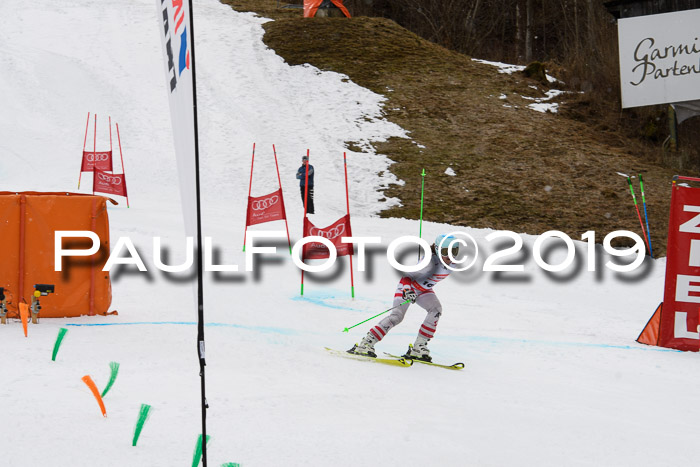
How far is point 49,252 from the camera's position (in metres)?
8.76

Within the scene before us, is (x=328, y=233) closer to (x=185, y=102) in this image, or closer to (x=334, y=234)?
(x=334, y=234)

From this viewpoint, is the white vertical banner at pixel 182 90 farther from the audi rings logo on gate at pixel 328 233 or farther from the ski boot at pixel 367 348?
the audi rings logo on gate at pixel 328 233

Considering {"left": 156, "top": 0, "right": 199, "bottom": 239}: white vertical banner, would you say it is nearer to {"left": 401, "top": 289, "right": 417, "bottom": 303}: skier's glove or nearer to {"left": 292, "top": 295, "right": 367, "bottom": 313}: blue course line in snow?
{"left": 401, "top": 289, "right": 417, "bottom": 303}: skier's glove

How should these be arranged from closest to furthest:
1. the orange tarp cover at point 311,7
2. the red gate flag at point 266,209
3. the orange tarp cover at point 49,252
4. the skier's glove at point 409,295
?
the skier's glove at point 409,295, the orange tarp cover at point 49,252, the red gate flag at point 266,209, the orange tarp cover at point 311,7

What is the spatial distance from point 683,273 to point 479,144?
15.3 metres

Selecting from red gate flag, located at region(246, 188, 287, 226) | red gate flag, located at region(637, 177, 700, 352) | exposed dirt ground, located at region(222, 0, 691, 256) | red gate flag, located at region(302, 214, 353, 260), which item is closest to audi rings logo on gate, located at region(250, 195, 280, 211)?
red gate flag, located at region(246, 188, 287, 226)

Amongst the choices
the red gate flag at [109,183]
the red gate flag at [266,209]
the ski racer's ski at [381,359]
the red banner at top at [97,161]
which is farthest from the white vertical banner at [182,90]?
the red banner at top at [97,161]

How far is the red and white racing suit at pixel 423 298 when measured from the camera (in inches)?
332

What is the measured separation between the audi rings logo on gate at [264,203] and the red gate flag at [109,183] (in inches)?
183

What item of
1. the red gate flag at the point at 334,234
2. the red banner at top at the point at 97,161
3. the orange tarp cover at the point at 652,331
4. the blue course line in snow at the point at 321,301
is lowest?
the orange tarp cover at the point at 652,331

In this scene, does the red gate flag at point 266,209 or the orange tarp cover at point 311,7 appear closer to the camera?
the red gate flag at point 266,209

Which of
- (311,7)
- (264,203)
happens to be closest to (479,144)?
(264,203)

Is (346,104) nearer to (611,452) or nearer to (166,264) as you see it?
(166,264)

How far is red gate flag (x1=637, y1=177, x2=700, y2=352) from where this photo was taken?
10.0 metres
